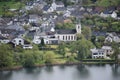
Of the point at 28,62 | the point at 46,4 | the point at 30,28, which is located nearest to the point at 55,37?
the point at 30,28

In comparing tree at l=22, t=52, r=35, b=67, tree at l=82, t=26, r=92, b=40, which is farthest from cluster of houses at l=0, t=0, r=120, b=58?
tree at l=22, t=52, r=35, b=67

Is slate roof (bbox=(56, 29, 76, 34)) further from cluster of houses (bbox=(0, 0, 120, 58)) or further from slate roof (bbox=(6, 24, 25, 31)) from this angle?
slate roof (bbox=(6, 24, 25, 31))

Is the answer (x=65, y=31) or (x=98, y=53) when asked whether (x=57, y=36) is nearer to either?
(x=65, y=31)

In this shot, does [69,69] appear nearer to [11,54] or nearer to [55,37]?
[11,54]

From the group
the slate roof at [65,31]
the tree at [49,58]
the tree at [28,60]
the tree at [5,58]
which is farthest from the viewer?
the slate roof at [65,31]

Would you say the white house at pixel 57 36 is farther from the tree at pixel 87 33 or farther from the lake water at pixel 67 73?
the lake water at pixel 67 73

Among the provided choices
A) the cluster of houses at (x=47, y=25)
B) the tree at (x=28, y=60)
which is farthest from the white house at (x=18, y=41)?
the tree at (x=28, y=60)
